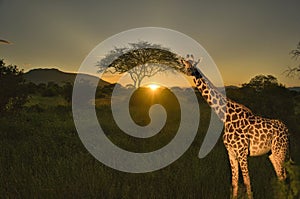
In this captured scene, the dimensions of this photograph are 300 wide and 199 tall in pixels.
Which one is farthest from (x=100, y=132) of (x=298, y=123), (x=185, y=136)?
(x=298, y=123)

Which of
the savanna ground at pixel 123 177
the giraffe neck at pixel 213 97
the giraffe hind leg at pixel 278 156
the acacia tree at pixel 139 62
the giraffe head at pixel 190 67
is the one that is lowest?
the savanna ground at pixel 123 177

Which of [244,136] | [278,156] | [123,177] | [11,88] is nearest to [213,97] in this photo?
[244,136]

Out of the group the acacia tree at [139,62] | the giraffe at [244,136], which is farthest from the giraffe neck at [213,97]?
the acacia tree at [139,62]

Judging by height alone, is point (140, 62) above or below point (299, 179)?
A: above

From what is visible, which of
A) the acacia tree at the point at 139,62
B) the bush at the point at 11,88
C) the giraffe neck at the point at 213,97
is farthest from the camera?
the acacia tree at the point at 139,62

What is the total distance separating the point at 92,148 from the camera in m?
8.64

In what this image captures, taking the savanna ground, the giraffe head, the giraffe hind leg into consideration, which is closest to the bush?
the savanna ground

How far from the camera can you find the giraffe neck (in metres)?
5.12

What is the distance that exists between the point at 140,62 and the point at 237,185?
24.6 m

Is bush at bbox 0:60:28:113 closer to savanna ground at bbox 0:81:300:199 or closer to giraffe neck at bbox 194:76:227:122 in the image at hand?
savanna ground at bbox 0:81:300:199

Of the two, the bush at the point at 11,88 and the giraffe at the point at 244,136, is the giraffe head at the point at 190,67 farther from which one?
the bush at the point at 11,88

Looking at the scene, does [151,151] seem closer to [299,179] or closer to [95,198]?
[95,198]

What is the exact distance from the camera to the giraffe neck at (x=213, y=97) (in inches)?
202

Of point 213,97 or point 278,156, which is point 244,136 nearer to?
point 278,156
